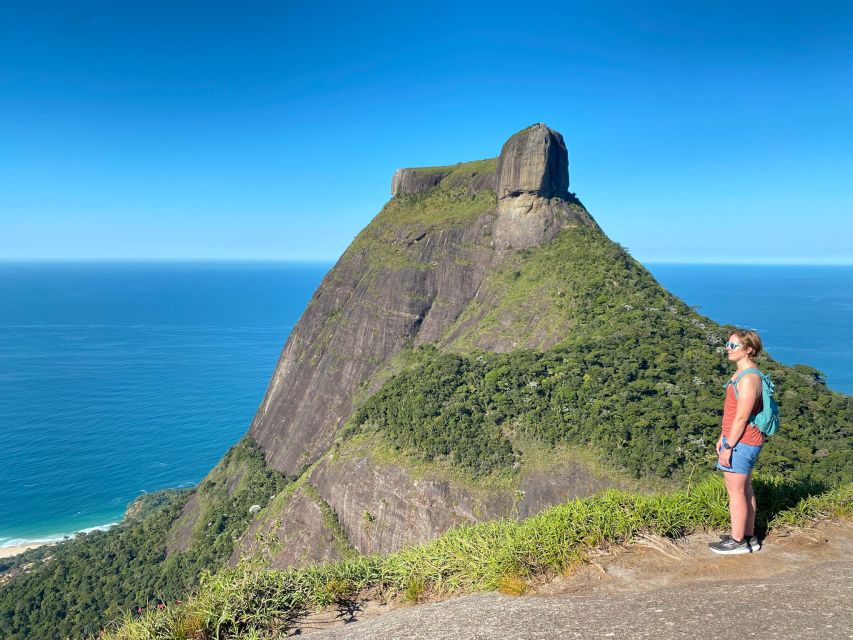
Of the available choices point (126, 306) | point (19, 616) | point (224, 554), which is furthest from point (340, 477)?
point (126, 306)

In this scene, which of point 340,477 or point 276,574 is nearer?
point 276,574

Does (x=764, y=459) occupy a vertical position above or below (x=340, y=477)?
above

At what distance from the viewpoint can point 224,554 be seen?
36656mm

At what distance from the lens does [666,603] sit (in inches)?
187

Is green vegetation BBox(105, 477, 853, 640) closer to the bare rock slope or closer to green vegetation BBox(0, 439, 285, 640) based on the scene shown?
green vegetation BBox(0, 439, 285, 640)

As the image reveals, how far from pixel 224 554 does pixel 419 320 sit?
90.7ft

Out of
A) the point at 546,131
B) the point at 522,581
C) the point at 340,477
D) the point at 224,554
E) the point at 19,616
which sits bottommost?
the point at 19,616

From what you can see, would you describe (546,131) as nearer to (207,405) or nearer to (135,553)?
(135,553)

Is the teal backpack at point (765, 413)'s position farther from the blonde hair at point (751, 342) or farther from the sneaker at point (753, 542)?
the sneaker at point (753, 542)

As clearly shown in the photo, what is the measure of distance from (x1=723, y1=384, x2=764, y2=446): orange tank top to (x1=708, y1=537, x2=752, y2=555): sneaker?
4.52 ft

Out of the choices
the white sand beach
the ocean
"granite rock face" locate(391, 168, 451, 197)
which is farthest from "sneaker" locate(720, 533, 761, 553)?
the ocean

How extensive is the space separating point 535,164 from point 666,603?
46.0 m

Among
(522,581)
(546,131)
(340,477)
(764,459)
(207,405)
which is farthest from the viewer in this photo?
(207,405)

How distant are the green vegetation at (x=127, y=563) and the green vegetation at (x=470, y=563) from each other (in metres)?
32.1
